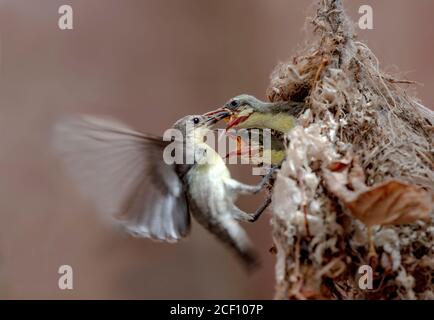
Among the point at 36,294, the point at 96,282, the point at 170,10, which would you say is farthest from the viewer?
the point at 170,10

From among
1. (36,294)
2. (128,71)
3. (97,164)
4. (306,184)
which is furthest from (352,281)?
(128,71)

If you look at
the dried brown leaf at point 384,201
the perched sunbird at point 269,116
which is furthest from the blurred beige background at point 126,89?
the dried brown leaf at point 384,201

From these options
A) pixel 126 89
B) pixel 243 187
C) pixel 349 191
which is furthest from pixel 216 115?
pixel 126 89

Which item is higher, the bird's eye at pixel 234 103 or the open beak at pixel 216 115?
the bird's eye at pixel 234 103

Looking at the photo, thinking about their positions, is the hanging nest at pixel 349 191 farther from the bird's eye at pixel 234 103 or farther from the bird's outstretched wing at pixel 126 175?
the bird's outstretched wing at pixel 126 175

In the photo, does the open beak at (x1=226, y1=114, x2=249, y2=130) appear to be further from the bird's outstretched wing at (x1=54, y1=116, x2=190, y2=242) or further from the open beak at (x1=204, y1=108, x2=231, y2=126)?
the bird's outstretched wing at (x1=54, y1=116, x2=190, y2=242)

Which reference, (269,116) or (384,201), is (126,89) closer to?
(269,116)
